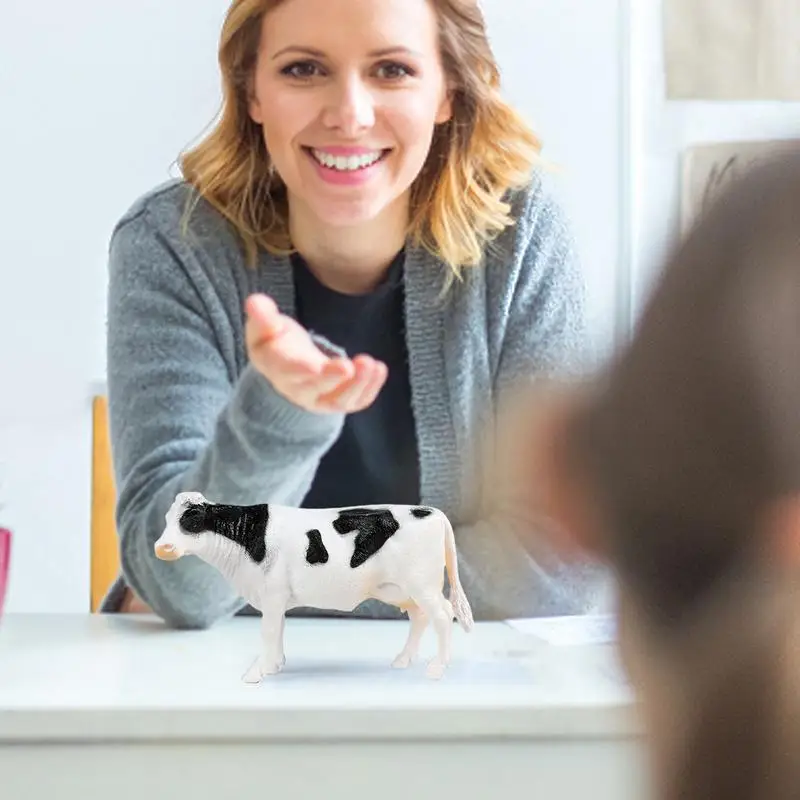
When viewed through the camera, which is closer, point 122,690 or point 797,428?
point 797,428

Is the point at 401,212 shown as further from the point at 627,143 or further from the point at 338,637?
the point at 338,637

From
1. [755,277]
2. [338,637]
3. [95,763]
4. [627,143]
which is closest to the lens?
[755,277]

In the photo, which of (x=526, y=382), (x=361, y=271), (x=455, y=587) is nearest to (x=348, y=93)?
(x=361, y=271)

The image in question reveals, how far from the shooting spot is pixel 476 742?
0.65 meters

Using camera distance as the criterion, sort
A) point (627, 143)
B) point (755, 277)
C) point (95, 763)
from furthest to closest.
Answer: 1. point (627, 143)
2. point (95, 763)
3. point (755, 277)

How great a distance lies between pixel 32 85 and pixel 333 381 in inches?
12.1

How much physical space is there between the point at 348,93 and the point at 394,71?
3 cm

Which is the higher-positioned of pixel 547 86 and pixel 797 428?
pixel 547 86

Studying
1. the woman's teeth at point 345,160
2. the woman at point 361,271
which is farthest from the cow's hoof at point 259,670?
the woman's teeth at point 345,160

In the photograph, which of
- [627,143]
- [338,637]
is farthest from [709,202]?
[627,143]

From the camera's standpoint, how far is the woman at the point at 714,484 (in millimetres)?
199

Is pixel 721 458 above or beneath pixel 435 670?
above

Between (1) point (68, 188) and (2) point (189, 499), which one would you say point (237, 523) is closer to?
(2) point (189, 499)

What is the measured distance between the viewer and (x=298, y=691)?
0.68 metres
